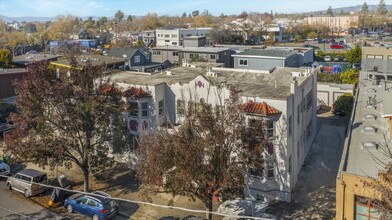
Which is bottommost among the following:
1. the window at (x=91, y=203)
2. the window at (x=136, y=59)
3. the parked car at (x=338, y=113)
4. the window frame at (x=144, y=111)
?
the window at (x=91, y=203)

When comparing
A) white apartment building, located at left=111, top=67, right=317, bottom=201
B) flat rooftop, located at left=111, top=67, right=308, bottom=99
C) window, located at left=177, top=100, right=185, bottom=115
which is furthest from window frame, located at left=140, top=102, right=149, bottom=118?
window, located at left=177, top=100, right=185, bottom=115

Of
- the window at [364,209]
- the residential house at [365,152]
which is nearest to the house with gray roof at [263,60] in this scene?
the residential house at [365,152]

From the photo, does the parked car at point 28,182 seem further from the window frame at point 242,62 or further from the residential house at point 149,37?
the residential house at point 149,37

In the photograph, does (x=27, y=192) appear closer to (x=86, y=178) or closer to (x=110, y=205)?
(x=86, y=178)

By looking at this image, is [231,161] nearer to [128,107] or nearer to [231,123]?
[231,123]

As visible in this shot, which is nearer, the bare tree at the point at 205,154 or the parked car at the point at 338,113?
the bare tree at the point at 205,154

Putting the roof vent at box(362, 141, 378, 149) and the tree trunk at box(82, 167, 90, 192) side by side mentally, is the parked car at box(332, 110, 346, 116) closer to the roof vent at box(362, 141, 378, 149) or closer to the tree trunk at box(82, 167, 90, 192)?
the roof vent at box(362, 141, 378, 149)

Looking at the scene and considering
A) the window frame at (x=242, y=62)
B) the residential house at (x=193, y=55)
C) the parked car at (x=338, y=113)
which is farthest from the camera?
the residential house at (x=193, y=55)

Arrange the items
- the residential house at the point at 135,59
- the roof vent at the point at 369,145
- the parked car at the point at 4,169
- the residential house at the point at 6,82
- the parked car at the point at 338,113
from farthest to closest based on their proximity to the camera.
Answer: the residential house at the point at 135,59 → the residential house at the point at 6,82 → the parked car at the point at 338,113 → the parked car at the point at 4,169 → the roof vent at the point at 369,145
